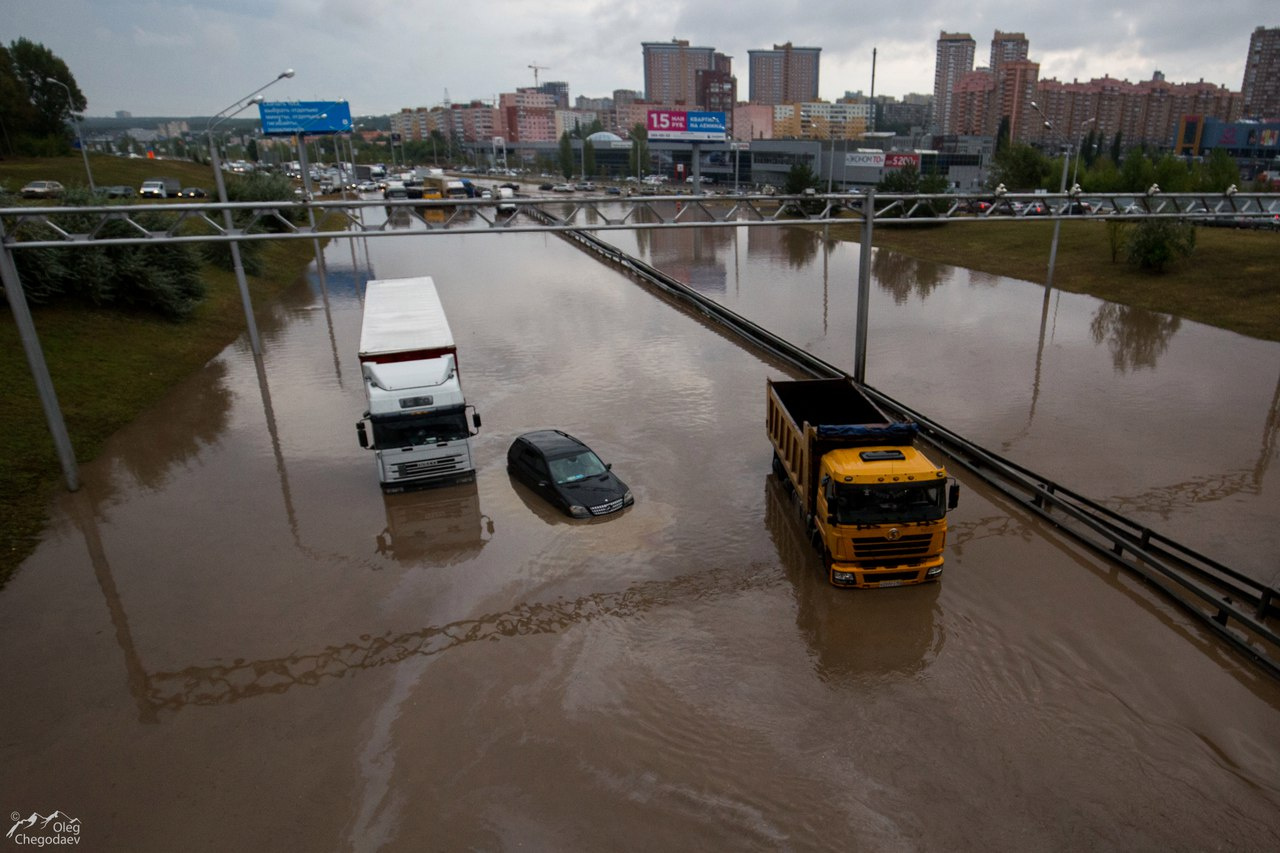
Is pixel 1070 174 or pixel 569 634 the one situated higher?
pixel 1070 174

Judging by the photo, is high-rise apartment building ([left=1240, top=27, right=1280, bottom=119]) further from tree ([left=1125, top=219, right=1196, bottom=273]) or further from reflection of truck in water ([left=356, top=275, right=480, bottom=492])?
reflection of truck in water ([left=356, top=275, right=480, bottom=492])

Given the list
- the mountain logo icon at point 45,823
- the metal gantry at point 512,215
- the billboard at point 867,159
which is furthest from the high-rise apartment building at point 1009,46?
the mountain logo icon at point 45,823

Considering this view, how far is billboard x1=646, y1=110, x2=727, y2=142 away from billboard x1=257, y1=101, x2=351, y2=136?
4174cm

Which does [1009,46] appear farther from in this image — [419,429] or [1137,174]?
[419,429]

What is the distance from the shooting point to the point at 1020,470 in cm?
1522

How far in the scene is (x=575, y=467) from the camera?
51.3 feet

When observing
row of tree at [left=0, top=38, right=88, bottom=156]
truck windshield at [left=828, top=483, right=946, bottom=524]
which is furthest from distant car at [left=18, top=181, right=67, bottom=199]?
truck windshield at [left=828, top=483, right=946, bottom=524]

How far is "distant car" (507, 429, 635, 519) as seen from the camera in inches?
588

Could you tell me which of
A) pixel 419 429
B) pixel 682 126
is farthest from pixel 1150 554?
pixel 682 126

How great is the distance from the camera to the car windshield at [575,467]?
50.6 ft

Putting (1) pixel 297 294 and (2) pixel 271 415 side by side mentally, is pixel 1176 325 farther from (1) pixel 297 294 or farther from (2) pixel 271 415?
(1) pixel 297 294

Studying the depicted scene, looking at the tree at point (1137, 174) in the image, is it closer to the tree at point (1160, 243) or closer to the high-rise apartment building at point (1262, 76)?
the tree at point (1160, 243)

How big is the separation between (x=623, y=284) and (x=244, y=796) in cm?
3647

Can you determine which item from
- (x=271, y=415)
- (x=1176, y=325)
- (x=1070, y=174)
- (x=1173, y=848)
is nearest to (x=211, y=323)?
(x=271, y=415)
